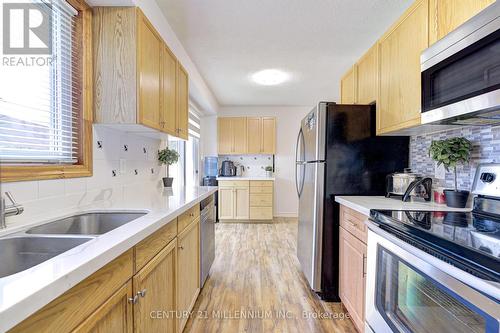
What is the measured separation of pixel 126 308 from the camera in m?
0.88

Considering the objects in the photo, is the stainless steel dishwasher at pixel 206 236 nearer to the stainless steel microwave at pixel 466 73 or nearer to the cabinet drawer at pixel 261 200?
the stainless steel microwave at pixel 466 73

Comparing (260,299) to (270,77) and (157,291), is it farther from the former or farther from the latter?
(270,77)

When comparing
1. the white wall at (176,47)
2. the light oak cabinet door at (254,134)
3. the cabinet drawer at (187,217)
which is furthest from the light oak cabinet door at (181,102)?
the light oak cabinet door at (254,134)

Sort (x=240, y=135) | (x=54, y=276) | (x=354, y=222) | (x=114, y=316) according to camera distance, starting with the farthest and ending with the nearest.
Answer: (x=240, y=135), (x=354, y=222), (x=114, y=316), (x=54, y=276)

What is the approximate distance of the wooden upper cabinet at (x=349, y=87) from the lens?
7.93ft

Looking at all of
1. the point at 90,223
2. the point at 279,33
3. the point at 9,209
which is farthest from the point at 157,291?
the point at 279,33

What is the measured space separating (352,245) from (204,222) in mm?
1249

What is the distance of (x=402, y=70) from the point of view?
5.41ft

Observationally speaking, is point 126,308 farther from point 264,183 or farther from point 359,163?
point 264,183

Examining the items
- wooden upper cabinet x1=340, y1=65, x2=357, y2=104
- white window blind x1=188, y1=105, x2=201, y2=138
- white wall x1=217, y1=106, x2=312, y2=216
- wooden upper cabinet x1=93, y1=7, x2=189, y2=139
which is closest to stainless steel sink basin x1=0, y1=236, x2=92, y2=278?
wooden upper cabinet x1=93, y1=7, x2=189, y2=139

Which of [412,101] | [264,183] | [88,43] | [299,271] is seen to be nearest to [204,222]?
[299,271]

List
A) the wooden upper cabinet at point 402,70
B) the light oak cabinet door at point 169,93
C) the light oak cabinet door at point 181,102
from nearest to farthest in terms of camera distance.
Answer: the wooden upper cabinet at point 402,70 < the light oak cabinet door at point 169,93 < the light oak cabinet door at point 181,102

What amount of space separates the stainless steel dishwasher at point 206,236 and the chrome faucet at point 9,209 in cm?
125

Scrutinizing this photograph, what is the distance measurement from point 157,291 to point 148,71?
1.39 metres
